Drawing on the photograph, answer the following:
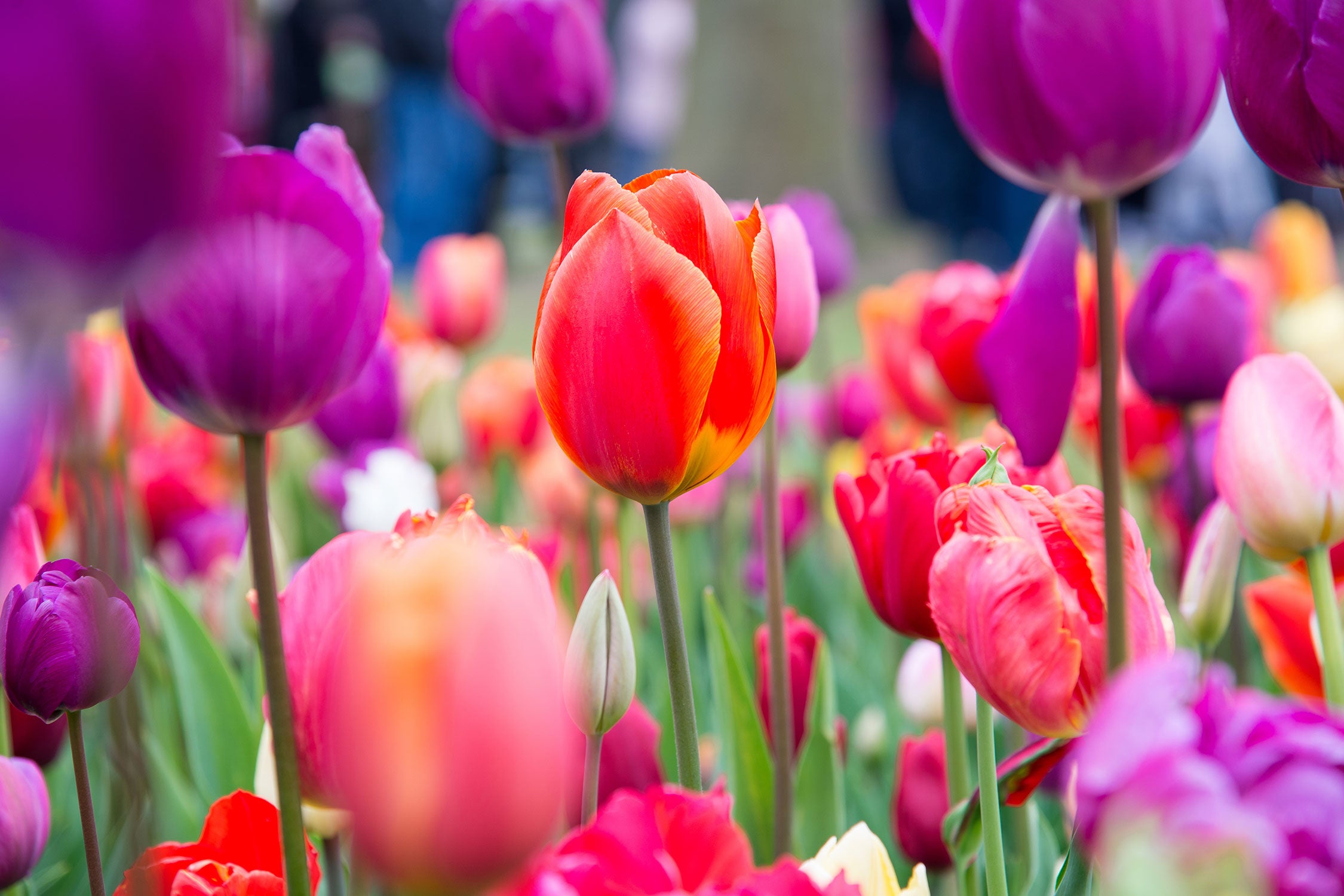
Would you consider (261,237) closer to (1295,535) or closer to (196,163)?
(196,163)

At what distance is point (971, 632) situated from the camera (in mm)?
→ 363

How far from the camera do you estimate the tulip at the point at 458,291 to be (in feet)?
4.46

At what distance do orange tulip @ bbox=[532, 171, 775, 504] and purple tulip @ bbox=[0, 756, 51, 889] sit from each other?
0.23 metres

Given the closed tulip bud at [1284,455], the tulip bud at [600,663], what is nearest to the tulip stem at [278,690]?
the tulip bud at [600,663]

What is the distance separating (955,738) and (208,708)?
40 centimetres

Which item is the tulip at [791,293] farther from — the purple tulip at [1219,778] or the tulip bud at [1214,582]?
the purple tulip at [1219,778]

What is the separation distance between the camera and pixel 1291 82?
42 centimetres

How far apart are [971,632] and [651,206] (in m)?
0.17

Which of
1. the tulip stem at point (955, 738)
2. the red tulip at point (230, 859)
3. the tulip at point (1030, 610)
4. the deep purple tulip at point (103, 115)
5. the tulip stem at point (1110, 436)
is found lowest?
the tulip stem at point (955, 738)

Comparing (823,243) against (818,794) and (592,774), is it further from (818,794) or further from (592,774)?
(592,774)

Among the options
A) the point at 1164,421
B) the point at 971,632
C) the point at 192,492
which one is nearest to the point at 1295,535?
the point at 971,632

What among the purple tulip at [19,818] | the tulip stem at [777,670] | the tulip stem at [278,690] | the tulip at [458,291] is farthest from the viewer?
the tulip at [458,291]

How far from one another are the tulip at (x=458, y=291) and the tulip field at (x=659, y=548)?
0.49 meters

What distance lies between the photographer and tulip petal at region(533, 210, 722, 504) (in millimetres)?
371
